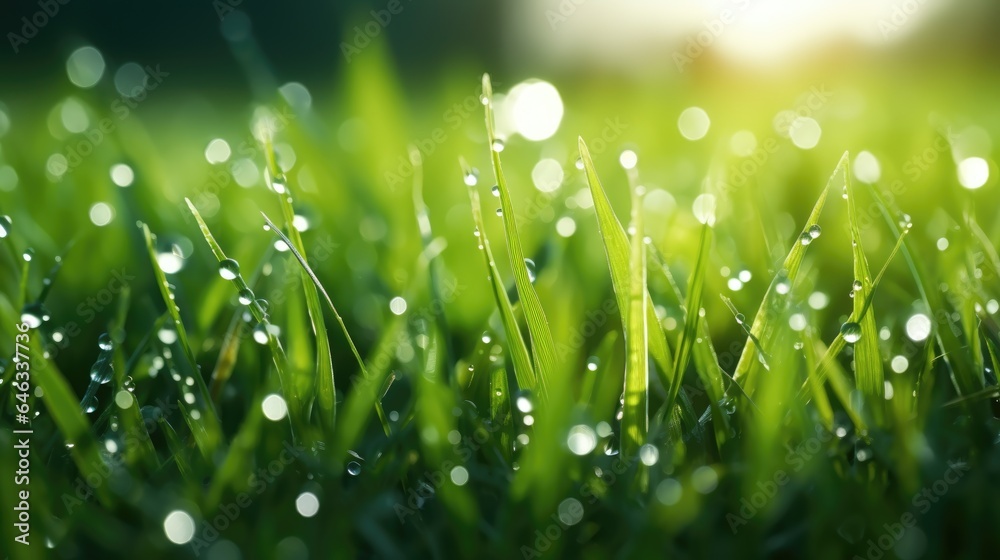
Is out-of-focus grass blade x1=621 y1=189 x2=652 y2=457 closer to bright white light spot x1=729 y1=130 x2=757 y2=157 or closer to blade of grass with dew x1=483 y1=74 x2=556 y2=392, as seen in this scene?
blade of grass with dew x1=483 y1=74 x2=556 y2=392

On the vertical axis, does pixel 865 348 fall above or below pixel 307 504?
below

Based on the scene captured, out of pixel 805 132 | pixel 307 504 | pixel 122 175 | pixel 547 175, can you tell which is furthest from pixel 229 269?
pixel 805 132

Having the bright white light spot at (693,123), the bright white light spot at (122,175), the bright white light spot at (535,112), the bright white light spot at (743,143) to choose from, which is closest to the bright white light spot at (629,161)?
the bright white light spot at (743,143)

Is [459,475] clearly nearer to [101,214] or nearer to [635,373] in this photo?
[635,373]

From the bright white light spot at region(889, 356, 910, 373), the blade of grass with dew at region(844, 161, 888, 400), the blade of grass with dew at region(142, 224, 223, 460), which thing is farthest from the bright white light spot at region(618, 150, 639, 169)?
the blade of grass with dew at region(142, 224, 223, 460)

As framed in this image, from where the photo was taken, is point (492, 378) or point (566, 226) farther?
point (566, 226)

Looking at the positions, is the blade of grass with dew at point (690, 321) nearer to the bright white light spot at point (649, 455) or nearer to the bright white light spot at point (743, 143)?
the bright white light spot at point (649, 455)
